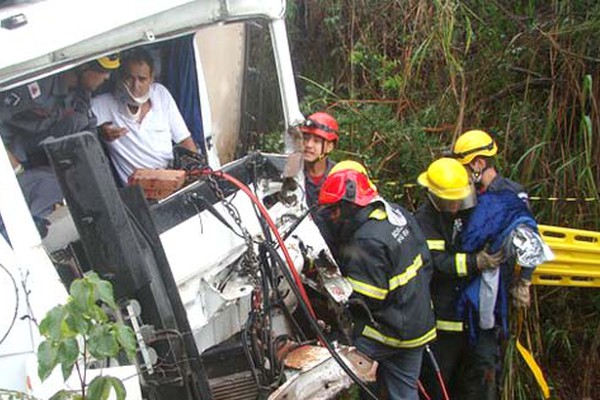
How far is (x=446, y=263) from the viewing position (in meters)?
4.62

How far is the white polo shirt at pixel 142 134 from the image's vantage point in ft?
14.1

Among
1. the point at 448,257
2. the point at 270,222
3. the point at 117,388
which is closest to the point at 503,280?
the point at 448,257

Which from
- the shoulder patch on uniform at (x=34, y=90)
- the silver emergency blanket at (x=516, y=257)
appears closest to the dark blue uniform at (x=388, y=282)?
the silver emergency blanket at (x=516, y=257)

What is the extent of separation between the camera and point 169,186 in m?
3.83

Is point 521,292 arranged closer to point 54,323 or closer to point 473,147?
point 473,147

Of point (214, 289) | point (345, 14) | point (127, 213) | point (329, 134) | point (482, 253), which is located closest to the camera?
point (127, 213)

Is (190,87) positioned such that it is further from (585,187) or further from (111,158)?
(585,187)

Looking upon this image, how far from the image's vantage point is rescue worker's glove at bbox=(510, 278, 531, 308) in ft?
15.4

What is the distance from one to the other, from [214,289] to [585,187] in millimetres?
2854

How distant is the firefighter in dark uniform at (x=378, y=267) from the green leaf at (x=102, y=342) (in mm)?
1748

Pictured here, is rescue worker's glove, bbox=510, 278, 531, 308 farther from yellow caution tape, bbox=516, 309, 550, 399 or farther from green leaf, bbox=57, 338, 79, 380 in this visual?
green leaf, bbox=57, 338, 79, 380

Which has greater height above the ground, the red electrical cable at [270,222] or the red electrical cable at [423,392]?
the red electrical cable at [270,222]

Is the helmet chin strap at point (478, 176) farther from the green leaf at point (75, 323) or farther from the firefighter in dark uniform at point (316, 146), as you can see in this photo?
the green leaf at point (75, 323)

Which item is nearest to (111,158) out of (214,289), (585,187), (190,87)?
(190,87)
